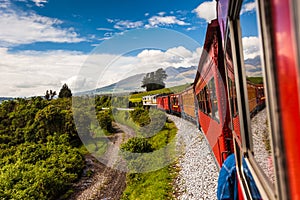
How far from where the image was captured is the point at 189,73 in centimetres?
1065

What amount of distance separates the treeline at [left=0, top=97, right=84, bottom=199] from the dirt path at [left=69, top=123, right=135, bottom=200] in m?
0.47

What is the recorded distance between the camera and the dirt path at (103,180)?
945 cm

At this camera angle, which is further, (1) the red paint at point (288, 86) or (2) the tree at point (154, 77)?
(2) the tree at point (154, 77)

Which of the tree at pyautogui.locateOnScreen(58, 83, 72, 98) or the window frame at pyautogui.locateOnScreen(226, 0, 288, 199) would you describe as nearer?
the window frame at pyautogui.locateOnScreen(226, 0, 288, 199)

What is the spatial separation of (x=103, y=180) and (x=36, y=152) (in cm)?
454

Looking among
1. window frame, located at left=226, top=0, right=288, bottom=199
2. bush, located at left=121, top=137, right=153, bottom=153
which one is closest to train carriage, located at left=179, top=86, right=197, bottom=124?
bush, located at left=121, top=137, right=153, bottom=153

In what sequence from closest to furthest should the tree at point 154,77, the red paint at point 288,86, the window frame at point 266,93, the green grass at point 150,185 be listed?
the red paint at point 288,86, the window frame at point 266,93, the green grass at point 150,185, the tree at point 154,77

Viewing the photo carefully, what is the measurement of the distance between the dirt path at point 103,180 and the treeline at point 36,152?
47 centimetres

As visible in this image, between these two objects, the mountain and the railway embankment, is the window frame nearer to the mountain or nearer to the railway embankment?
the railway embankment

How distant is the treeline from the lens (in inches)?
385

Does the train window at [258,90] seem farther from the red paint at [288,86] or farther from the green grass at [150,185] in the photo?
the green grass at [150,185]

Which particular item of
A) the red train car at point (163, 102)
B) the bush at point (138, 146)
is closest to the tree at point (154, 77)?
the bush at point (138, 146)

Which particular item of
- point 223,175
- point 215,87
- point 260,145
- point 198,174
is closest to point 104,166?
point 198,174

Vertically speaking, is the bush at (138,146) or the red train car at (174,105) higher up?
the red train car at (174,105)
